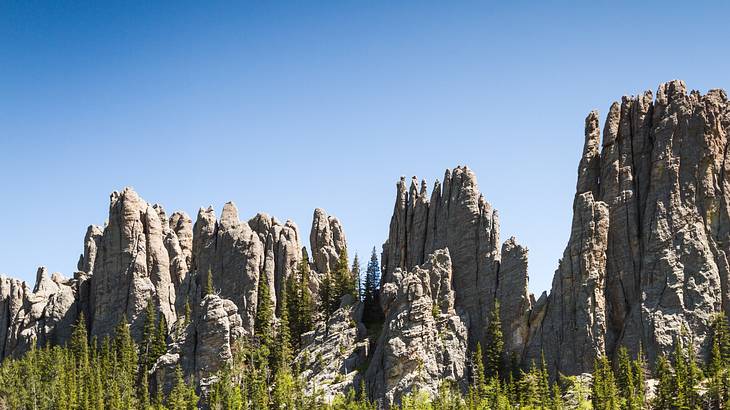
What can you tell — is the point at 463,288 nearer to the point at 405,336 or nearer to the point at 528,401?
the point at 405,336

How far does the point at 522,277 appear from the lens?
448 ft

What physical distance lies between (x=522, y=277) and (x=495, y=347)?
33.5ft

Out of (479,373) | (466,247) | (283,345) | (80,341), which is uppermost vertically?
(466,247)

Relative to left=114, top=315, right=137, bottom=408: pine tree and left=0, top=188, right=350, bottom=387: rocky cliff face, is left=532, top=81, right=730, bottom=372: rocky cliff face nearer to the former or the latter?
left=0, top=188, right=350, bottom=387: rocky cliff face

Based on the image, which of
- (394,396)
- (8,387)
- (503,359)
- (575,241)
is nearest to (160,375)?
(8,387)

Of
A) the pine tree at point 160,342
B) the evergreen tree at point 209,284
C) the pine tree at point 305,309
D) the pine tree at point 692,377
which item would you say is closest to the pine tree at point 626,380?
the pine tree at point 692,377

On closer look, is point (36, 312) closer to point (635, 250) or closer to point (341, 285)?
point (341, 285)

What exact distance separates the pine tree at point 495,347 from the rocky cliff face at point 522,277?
1676 millimetres

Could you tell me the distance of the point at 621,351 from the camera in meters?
120

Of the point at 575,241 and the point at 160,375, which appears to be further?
the point at 160,375

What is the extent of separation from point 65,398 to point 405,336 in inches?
1986

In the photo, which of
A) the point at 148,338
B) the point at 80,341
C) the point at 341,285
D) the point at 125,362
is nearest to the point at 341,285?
the point at 341,285

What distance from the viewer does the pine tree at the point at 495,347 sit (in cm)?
13250

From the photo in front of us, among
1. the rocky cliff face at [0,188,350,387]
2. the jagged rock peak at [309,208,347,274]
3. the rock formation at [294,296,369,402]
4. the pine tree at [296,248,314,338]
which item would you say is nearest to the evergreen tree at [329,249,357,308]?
the pine tree at [296,248,314,338]
